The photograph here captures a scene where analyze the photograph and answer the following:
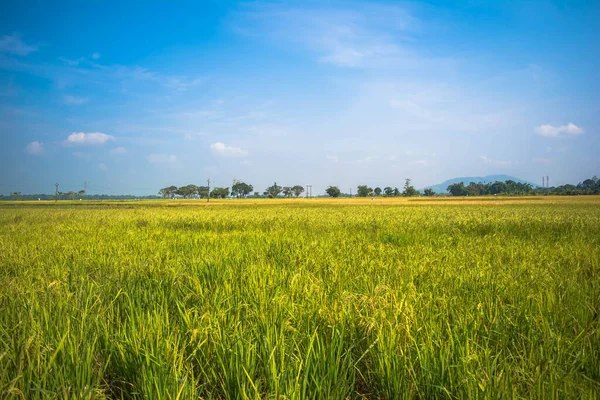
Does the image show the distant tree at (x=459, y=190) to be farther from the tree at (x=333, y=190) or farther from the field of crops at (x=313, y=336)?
the field of crops at (x=313, y=336)

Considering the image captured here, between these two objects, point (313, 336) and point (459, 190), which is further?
point (459, 190)

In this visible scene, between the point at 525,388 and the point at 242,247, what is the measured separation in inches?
221

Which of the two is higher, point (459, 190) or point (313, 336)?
point (459, 190)

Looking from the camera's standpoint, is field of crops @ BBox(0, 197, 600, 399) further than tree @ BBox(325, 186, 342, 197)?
No

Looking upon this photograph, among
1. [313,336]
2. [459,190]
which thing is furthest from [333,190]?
[313,336]

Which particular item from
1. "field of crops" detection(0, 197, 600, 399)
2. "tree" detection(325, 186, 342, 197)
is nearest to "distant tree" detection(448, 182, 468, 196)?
"tree" detection(325, 186, 342, 197)

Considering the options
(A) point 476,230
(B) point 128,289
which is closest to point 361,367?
(B) point 128,289

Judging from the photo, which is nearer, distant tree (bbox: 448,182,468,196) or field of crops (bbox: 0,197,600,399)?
field of crops (bbox: 0,197,600,399)

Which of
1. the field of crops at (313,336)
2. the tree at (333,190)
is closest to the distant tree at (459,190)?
the tree at (333,190)

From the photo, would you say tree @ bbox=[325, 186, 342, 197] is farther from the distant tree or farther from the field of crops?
the field of crops

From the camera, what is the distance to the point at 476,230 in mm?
10703

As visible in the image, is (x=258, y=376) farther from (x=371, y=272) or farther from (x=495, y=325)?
(x=371, y=272)

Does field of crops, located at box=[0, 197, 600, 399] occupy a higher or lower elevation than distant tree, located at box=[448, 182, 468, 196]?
lower

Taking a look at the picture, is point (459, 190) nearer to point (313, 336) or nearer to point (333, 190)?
point (333, 190)
